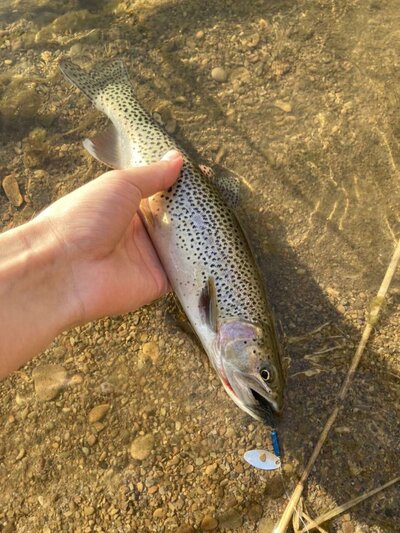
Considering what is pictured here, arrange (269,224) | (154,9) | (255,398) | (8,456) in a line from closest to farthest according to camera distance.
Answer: (255,398) < (8,456) < (269,224) < (154,9)

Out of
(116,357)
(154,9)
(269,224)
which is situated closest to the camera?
(116,357)

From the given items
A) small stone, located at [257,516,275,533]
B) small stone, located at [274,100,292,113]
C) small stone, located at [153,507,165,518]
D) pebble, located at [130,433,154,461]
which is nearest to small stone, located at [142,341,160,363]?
pebble, located at [130,433,154,461]

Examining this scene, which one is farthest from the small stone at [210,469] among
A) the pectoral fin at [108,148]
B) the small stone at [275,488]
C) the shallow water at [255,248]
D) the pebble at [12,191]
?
the pebble at [12,191]

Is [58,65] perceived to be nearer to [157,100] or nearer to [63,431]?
[157,100]

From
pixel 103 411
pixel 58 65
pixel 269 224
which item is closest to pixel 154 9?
pixel 58 65

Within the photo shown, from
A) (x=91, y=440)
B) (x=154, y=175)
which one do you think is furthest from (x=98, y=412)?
(x=154, y=175)

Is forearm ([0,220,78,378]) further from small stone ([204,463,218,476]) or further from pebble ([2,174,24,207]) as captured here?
small stone ([204,463,218,476])

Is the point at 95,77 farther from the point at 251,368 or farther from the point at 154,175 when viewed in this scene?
the point at 251,368
